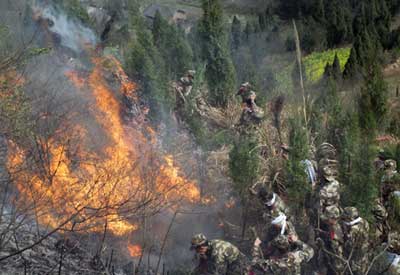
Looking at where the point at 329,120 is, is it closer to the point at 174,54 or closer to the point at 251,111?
the point at 251,111

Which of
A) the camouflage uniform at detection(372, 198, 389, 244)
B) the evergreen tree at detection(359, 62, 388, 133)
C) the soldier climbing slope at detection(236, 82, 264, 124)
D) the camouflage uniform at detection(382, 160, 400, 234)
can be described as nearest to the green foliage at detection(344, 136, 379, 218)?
the camouflage uniform at detection(372, 198, 389, 244)

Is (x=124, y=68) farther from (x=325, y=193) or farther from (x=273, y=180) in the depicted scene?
(x=325, y=193)

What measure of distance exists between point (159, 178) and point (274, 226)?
3.73 m

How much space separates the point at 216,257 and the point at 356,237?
206 cm

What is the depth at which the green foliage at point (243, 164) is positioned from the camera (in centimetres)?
916

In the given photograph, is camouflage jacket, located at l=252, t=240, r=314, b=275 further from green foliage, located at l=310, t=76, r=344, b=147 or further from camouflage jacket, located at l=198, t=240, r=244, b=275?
green foliage, located at l=310, t=76, r=344, b=147

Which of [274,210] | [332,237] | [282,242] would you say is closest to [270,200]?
[274,210]

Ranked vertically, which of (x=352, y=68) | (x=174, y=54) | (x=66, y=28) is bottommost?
(x=352, y=68)

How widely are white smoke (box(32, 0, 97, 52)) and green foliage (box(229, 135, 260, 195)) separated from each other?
33.2 ft

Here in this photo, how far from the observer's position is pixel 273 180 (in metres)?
9.84

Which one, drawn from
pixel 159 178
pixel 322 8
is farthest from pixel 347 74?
pixel 322 8

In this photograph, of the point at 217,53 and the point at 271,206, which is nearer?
the point at 271,206

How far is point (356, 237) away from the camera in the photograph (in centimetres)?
755

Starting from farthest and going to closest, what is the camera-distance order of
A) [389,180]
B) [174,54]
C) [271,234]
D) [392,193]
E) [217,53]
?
[174,54] → [217,53] → [389,180] → [392,193] → [271,234]
